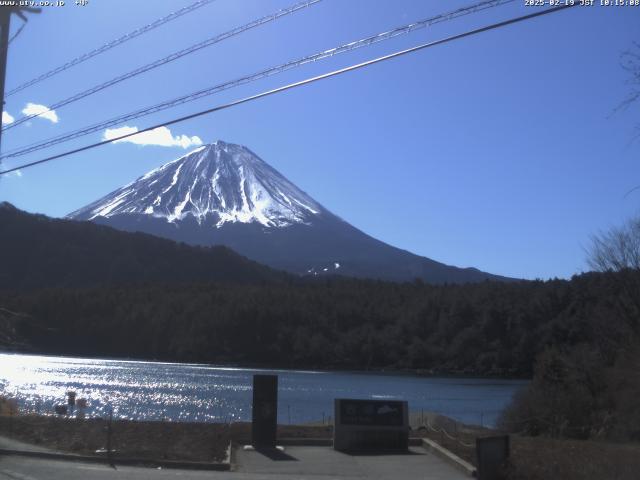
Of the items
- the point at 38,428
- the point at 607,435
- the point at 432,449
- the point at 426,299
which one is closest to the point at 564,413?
the point at 607,435

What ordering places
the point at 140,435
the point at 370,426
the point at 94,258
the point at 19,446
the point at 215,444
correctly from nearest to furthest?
the point at 19,446
the point at 215,444
the point at 370,426
the point at 140,435
the point at 94,258

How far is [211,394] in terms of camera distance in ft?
200

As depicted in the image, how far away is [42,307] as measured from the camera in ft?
412

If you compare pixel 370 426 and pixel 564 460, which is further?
pixel 370 426

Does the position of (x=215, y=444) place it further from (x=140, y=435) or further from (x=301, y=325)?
(x=301, y=325)

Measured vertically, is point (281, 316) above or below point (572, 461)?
above

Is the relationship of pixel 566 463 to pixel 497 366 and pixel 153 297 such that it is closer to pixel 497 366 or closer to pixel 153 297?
pixel 497 366

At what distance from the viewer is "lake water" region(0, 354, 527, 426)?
45.5 m

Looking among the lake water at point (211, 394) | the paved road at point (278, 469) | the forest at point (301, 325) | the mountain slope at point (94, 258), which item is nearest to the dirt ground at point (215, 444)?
the paved road at point (278, 469)

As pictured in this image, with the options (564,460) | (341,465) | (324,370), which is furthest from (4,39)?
(324,370)

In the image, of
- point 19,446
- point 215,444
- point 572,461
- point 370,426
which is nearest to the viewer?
point 572,461

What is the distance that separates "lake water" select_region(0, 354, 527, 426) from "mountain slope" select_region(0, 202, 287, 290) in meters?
74.9

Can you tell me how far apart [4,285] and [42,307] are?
3617cm

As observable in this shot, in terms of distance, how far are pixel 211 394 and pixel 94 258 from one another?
121 metres
